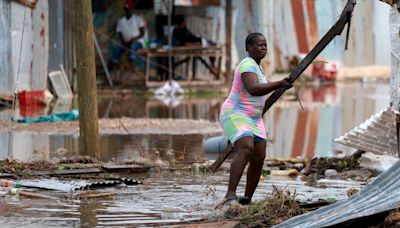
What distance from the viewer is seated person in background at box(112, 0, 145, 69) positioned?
25609mm

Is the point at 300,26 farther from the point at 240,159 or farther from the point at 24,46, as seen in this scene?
the point at 240,159

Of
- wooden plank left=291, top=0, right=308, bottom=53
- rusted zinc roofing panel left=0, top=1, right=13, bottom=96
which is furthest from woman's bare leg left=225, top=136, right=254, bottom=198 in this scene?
wooden plank left=291, top=0, right=308, bottom=53

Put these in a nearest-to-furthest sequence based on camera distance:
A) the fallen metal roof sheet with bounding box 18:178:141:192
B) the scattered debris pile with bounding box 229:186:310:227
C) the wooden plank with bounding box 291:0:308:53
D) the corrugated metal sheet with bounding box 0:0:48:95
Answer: the scattered debris pile with bounding box 229:186:310:227
the fallen metal roof sheet with bounding box 18:178:141:192
the corrugated metal sheet with bounding box 0:0:48:95
the wooden plank with bounding box 291:0:308:53

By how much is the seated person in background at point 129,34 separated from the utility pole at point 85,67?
50.8ft

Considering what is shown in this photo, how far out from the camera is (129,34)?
25.6 m

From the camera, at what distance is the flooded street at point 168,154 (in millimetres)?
7285

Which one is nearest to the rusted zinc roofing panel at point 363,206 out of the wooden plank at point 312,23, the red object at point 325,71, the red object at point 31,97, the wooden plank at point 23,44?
the wooden plank at point 23,44

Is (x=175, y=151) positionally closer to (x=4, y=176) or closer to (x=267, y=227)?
(x=4, y=176)

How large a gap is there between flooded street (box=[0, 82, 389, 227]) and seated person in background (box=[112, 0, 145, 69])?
1693mm

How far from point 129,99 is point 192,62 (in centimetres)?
336

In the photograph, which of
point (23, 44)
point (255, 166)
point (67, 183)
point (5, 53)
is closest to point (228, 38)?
point (23, 44)

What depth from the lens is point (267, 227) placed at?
6297 mm

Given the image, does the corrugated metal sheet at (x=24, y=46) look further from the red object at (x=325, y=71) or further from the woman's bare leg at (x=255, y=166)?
the red object at (x=325, y=71)

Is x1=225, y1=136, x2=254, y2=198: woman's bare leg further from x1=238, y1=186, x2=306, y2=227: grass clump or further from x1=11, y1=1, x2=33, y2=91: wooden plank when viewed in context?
x1=11, y1=1, x2=33, y2=91: wooden plank
